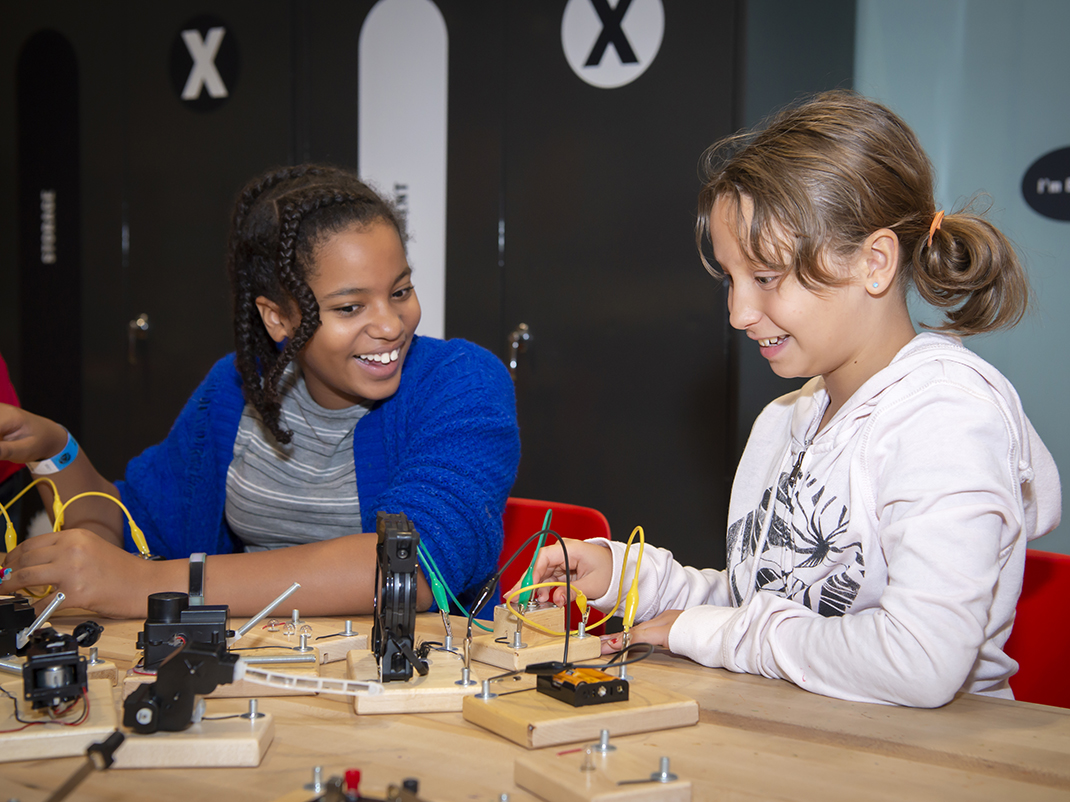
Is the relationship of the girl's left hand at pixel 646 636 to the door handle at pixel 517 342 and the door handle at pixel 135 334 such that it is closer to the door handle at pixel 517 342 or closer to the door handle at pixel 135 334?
the door handle at pixel 517 342

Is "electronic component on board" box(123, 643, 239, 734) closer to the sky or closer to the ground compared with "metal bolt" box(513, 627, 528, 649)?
closer to the sky

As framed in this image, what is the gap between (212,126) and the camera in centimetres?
329

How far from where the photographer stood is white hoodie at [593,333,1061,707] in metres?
0.90

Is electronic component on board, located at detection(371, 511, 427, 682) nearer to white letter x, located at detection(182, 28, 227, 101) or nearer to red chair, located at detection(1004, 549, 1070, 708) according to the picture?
red chair, located at detection(1004, 549, 1070, 708)

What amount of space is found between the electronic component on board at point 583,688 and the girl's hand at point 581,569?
30 centimetres

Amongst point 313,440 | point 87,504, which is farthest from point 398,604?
point 87,504

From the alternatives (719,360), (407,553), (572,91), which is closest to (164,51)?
(572,91)

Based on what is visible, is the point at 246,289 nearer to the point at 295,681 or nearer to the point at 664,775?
the point at 295,681

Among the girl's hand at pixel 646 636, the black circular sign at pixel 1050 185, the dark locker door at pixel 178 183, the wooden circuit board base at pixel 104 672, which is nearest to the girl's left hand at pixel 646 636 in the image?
the girl's hand at pixel 646 636

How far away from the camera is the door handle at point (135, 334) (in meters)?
3.43

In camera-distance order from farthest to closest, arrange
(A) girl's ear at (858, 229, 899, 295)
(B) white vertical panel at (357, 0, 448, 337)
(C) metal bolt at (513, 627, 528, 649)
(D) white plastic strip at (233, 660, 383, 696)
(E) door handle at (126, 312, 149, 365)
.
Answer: (E) door handle at (126, 312, 149, 365) → (B) white vertical panel at (357, 0, 448, 337) → (A) girl's ear at (858, 229, 899, 295) → (C) metal bolt at (513, 627, 528, 649) → (D) white plastic strip at (233, 660, 383, 696)

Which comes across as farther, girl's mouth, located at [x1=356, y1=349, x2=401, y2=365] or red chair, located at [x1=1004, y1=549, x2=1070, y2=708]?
girl's mouth, located at [x1=356, y1=349, x2=401, y2=365]

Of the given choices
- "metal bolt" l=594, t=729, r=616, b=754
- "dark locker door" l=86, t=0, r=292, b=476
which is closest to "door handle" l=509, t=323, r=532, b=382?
"dark locker door" l=86, t=0, r=292, b=476

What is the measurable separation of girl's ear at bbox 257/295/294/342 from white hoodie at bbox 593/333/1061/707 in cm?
65
